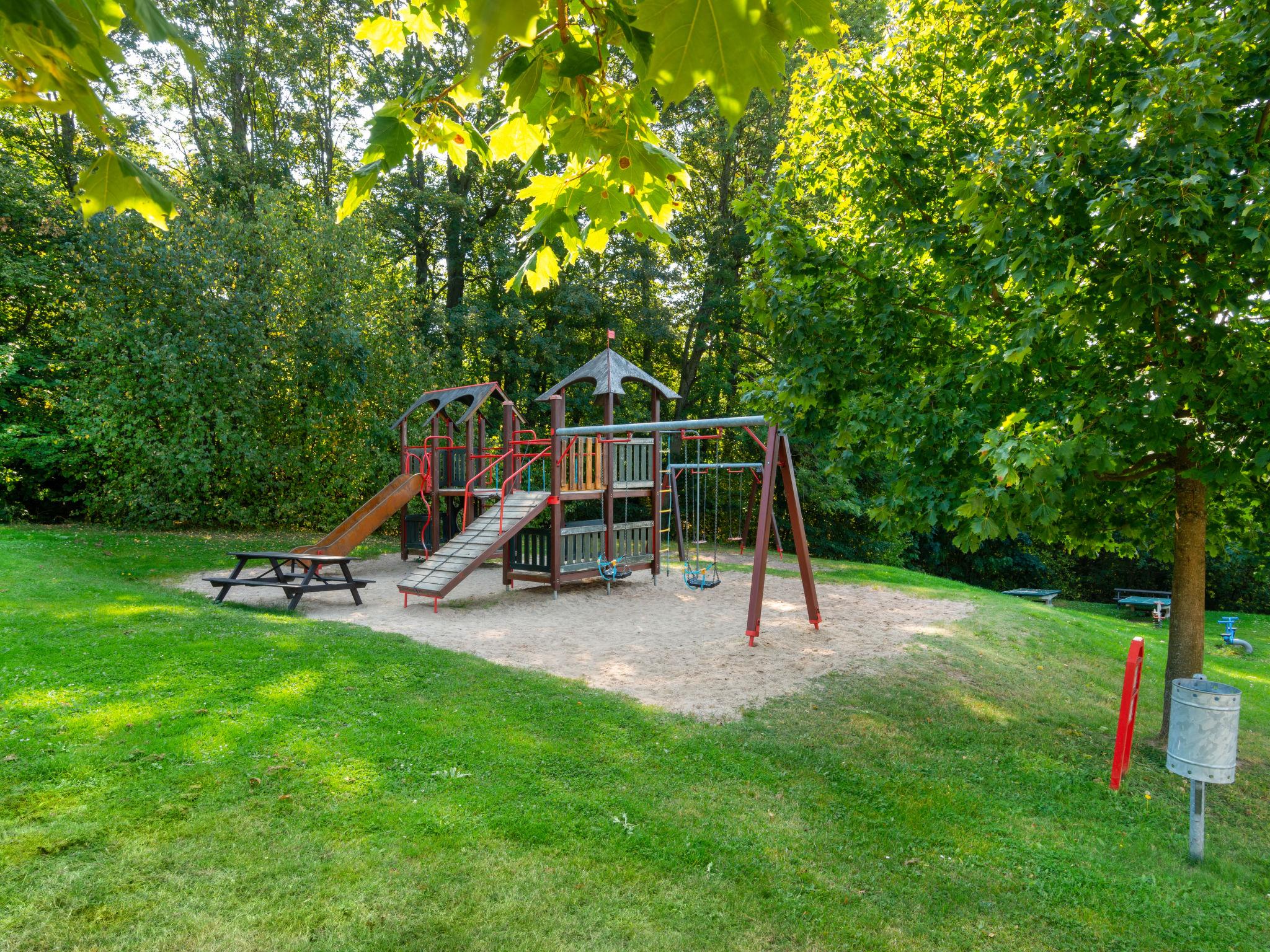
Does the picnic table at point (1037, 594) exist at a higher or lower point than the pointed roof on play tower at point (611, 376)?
lower

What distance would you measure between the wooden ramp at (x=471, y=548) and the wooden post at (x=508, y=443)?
45 cm

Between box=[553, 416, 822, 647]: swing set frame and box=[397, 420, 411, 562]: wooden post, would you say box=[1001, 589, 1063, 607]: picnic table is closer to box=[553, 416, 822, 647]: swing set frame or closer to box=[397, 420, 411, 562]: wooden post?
box=[553, 416, 822, 647]: swing set frame

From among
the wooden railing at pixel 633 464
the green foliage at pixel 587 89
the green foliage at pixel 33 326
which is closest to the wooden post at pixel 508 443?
the wooden railing at pixel 633 464

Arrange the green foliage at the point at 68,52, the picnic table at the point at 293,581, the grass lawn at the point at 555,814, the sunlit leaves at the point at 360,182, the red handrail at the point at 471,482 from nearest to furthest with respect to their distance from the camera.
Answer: the green foliage at the point at 68,52
the sunlit leaves at the point at 360,182
the grass lawn at the point at 555,814
the picnic table at the point at 293,581
the red handrail at the point at 471,482

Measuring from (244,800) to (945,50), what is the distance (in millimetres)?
8358

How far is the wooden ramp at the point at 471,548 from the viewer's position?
35.1ft

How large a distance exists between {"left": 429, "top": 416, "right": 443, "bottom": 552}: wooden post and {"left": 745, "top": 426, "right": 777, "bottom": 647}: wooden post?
7.36m

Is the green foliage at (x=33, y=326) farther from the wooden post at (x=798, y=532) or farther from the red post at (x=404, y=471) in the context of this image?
the wooden post at (x=798, y=532)

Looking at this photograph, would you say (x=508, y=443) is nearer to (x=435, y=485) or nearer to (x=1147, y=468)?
(x=435, y=485)

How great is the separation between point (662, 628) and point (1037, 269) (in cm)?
643

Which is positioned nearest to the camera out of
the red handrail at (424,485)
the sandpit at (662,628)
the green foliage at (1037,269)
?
the green foliage at (1037,269)

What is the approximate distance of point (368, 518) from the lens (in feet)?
42.7

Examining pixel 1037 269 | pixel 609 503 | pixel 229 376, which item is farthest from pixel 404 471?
pixel 1037 269

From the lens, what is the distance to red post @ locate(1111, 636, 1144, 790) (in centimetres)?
502
